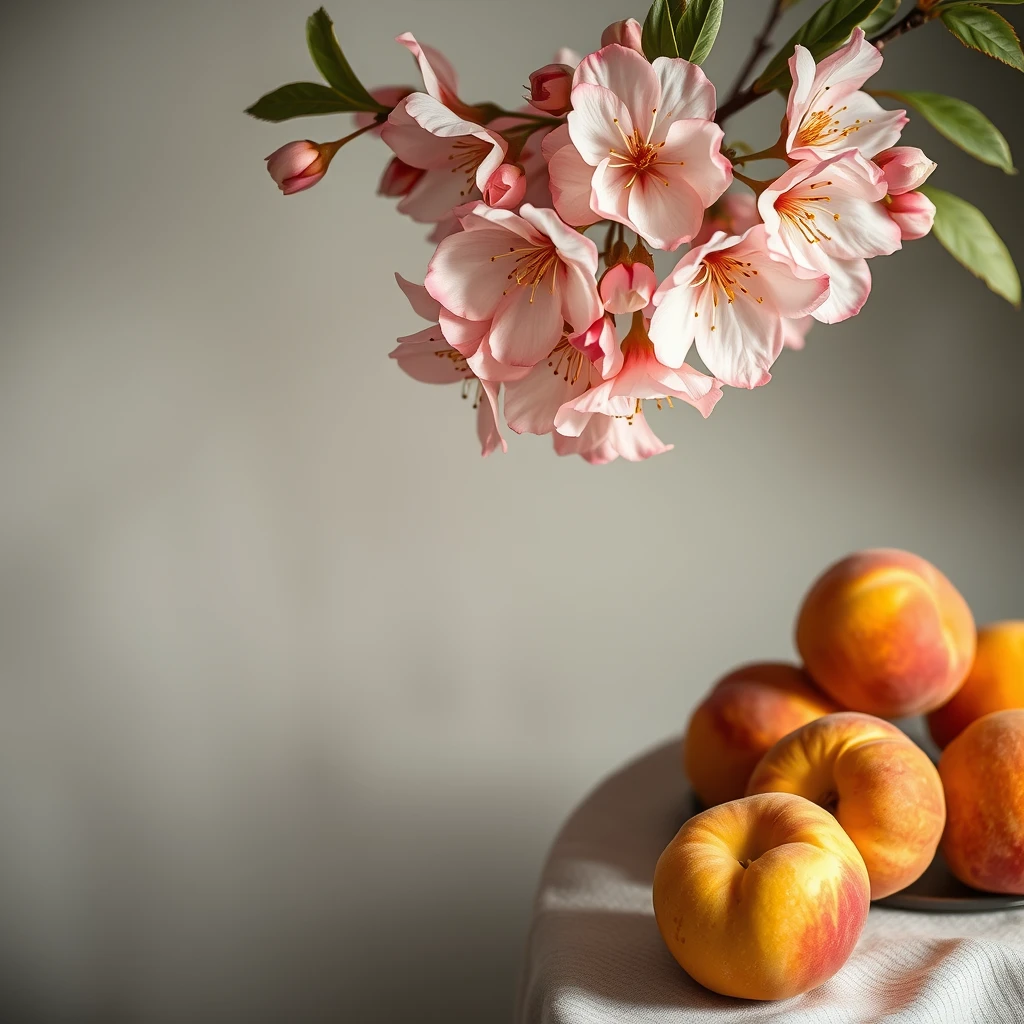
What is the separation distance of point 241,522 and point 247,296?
339mm

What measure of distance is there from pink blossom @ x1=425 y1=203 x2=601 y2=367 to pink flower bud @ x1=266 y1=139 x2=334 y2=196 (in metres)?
0.12

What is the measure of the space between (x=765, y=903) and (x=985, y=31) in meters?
0.52

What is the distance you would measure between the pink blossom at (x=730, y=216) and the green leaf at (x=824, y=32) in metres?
0.10

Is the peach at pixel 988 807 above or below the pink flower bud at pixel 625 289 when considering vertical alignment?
below

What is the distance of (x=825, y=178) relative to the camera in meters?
0.51

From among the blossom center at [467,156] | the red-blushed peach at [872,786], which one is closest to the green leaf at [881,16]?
the blossom center at [467,156]

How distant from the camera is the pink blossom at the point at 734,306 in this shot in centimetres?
50

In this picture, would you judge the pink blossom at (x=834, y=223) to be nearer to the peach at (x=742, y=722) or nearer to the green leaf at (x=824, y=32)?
the green leaf at (x=824, y=32)

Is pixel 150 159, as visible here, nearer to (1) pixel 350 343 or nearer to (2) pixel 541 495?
(1) pixel 350 343

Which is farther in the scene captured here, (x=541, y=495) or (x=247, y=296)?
(x=541, y=495)

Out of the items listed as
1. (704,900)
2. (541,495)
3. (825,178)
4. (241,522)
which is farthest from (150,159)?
(704,900)

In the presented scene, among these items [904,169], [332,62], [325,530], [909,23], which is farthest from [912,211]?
[325,530]

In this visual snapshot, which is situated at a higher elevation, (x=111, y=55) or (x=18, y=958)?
(x=111, y=55)

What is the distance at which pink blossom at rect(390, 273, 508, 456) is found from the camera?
572 millimetres
